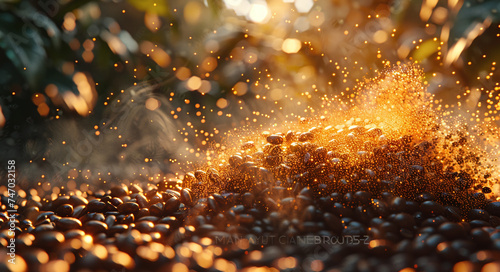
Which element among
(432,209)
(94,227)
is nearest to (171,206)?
(94,227)

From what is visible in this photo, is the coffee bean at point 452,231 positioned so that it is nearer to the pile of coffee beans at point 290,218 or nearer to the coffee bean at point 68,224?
the pile of coffee beans at point 290,218

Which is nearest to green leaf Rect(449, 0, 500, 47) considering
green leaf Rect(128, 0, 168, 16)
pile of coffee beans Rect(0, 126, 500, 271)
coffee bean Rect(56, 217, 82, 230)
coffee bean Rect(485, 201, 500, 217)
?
pile of coffee beans Rect(0, 126, 500, 271)

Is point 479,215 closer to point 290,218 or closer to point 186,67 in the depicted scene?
point 290,218

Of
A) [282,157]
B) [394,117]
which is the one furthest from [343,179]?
[394,117]

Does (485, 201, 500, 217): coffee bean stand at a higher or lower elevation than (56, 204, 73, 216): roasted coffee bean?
higher

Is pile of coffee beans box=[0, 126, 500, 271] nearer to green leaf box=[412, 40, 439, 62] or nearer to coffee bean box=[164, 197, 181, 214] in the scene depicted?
coffee bean box=[164, 197, 181, 214]

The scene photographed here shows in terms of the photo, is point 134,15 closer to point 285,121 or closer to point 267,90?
point 267,90

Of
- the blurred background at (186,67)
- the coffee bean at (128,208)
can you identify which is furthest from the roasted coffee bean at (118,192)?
the blurred background at (186,67)
